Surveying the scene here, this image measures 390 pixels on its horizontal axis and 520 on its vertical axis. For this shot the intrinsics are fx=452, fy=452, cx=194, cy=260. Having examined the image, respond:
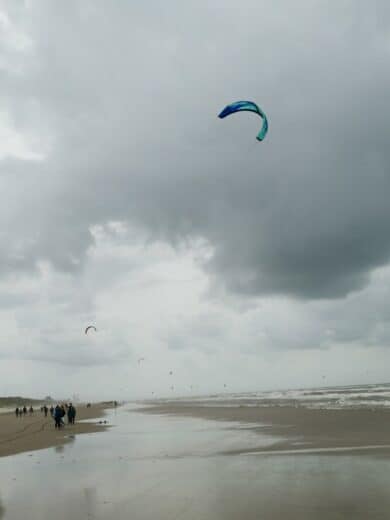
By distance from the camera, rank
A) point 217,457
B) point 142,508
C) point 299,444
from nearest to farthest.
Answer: point 142,508 < point 217,457 < point 299,444

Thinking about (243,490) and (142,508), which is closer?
(142,508)

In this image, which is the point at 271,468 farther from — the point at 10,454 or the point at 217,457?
the point at 10,454

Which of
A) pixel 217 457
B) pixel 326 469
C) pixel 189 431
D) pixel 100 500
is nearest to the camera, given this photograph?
pixel 100 500

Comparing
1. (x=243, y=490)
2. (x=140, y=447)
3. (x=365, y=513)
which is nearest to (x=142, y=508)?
(x=243, y=490)

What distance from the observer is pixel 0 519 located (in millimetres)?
9148

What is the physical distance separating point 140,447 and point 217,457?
493 cm

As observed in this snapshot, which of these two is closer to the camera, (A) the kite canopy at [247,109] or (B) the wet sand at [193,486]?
(B) the wet sand at [193,486]

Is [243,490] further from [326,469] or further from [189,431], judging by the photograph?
[189,431]

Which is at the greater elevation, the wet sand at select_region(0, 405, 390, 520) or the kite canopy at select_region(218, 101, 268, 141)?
the kite canopy at select_region(218, 101, 268, 141)

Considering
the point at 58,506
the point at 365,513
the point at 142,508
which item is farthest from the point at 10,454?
the point at 365,513

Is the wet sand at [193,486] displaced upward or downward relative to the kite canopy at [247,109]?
downward

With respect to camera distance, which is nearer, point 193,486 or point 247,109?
point 193,486

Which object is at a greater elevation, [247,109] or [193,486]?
[247,109]

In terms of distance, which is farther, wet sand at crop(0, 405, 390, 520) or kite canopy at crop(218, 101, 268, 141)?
kite canopy at crop(218, 101, 268, 141)
